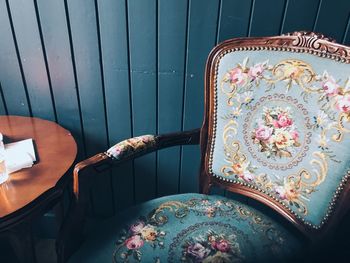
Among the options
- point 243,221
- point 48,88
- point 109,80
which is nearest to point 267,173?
point 243,221

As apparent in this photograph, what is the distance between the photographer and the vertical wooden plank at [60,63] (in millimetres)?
959

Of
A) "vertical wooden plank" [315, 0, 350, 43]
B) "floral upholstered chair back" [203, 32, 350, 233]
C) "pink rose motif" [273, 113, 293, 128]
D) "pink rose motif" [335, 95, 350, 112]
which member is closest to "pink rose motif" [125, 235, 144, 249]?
"floral upholstered chair back" [203, 32, 350, 233]

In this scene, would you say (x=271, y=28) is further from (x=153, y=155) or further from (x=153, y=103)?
(x=153, y=155)

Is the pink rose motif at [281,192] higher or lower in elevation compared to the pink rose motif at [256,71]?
lower

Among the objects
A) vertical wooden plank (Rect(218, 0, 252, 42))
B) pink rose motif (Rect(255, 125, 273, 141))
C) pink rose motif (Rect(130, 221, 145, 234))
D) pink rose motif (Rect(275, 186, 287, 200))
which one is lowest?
pink rose motif (Rect(130, 221, 145, 234))

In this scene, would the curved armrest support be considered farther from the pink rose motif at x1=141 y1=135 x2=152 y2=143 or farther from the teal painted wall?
Answer: the teal painted wall

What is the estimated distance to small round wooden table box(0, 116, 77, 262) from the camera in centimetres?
71

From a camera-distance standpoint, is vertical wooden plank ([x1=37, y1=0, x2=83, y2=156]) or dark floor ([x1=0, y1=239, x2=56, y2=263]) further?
dark floor ([x1=0, y1=239, x2=56, y2=263])

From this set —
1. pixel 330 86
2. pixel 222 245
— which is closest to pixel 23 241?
pixel 222 245

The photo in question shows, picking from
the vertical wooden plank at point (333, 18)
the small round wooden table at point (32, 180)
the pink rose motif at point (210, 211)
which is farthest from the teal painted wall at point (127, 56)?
the pink rose motif at point (210, 211)

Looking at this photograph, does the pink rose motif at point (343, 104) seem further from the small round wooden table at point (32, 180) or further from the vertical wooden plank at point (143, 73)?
the small round wooden table at point (32, 180)

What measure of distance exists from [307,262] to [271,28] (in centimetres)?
65

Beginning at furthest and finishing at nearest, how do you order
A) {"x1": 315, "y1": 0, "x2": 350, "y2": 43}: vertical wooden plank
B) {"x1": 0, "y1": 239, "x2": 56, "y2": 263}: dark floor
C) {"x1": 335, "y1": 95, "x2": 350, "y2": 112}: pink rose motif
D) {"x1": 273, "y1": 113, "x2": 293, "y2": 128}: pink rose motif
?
{"x1": 0, "y1": 239, "x2": 56, "y2": 263}: dark floor, {"x1": 315, "y1": 0, "x2": 350, "y2": 43}: vertical wooden plank, {"x1": 273, "y1": 113, "x2": 293, "y2": 128}: pink rose motif, {"x1": 335, "y1": 95, "x2": 350, "y2": 112}: pink rose motif

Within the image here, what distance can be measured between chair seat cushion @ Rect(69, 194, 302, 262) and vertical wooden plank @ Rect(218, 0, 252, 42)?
0.51 metres
